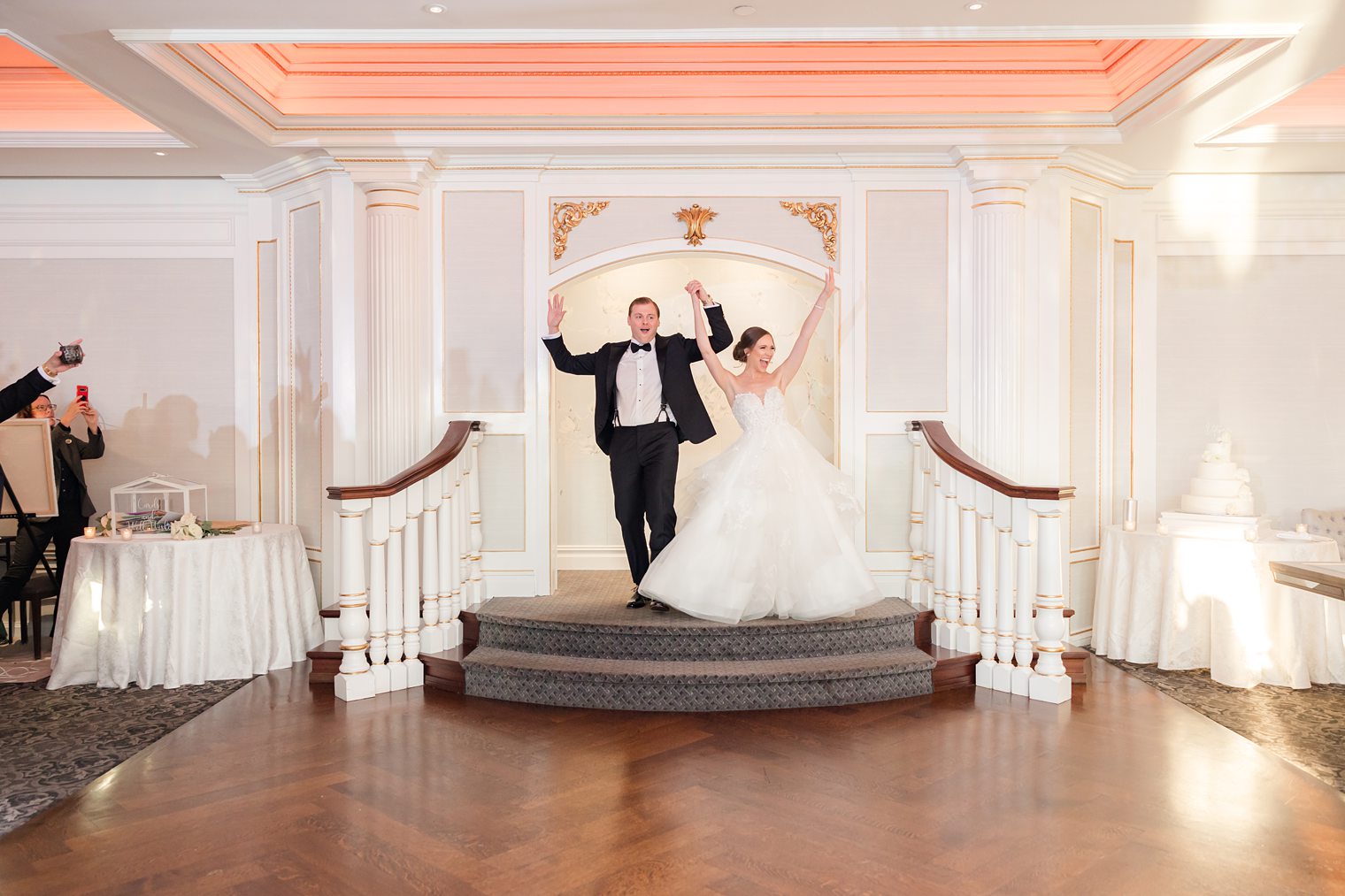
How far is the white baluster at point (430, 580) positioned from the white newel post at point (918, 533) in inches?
99.6

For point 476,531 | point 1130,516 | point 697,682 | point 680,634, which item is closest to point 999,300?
point 1130,516

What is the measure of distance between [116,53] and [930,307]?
426 centimetres

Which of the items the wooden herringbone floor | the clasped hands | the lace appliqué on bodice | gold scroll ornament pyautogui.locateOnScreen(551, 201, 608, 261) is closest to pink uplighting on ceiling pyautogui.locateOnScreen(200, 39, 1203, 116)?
gold scroll ornament pyautogui.locateOnScreen(551, 201, 608, 261)

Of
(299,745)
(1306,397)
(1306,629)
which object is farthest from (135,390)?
(1306,397)

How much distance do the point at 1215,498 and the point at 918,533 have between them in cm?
166

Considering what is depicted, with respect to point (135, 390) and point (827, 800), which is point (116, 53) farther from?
point (827, 800)

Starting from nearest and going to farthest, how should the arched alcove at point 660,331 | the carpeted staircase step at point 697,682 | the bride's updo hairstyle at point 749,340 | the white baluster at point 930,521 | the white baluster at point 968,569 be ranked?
the carpeted staircase step at point 697,682 → the white baluster at point 968,569 → the bride's updo hairstyle at point 749,340 → the white baluster at point 930,521 → the arched alcove at point 660,331

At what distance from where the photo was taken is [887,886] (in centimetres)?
254

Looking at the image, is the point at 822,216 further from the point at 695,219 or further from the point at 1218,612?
the point at 1218,612

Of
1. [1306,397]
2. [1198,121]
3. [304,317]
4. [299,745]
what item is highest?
[1198,121]

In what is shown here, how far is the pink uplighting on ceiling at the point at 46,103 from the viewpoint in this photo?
5258mm

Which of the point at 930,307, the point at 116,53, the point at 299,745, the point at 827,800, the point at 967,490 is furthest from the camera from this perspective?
the point at 930,307

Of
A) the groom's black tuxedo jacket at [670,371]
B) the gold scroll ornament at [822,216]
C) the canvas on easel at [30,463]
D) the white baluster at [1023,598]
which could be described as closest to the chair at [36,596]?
the canvas on easel at [30,463]

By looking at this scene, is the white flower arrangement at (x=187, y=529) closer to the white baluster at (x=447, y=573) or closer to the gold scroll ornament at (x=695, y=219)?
the white baluster at (x=447, y=573)
